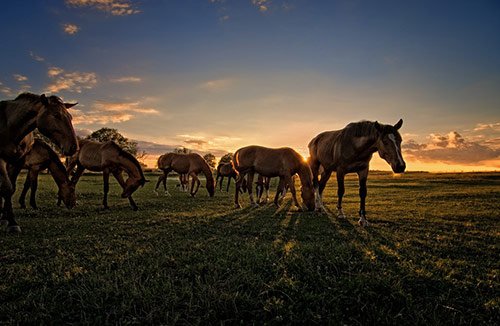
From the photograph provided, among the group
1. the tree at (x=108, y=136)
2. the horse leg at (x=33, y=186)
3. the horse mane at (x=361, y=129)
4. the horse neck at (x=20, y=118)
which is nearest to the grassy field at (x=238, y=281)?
the horse neck at (x=20, y=118)

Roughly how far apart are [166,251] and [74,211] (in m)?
7.71

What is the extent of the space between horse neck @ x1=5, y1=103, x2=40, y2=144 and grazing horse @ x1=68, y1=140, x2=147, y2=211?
5199mm

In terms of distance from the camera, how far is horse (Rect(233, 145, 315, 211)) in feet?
38.9

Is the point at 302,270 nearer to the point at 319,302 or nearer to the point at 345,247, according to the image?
the point at 319,302

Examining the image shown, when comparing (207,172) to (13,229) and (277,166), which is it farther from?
(13,229)

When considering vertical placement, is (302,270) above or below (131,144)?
below

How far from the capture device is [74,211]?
34.8ft

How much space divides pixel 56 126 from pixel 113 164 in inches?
233

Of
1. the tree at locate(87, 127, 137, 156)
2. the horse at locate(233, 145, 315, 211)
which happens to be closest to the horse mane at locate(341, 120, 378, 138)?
the horse at locate(233, 145, 315, 211)

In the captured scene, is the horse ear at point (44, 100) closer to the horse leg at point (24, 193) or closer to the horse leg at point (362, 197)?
the horse leg at point (24, 193)

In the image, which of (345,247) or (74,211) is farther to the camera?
(74,211)

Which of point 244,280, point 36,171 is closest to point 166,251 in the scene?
point 244,280

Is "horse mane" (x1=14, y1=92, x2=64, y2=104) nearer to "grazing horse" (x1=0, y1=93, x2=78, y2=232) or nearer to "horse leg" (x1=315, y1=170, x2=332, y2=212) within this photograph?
"grazing horse" (x1=0, y1=93, x2=78, y2=232)

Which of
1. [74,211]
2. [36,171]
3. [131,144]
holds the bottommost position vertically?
[74,211]
